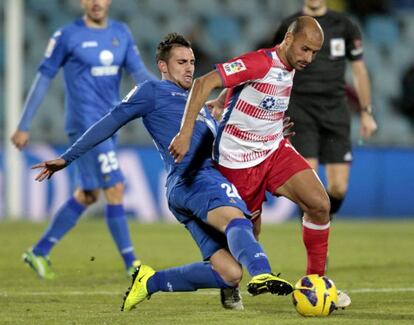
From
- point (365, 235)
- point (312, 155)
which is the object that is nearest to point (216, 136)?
point (312, 155)

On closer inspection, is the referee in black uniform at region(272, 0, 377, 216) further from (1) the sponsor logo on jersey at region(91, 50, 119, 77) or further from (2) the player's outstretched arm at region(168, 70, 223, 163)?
(2) the player's outstretched arm at region(168, 70, 223, 163)

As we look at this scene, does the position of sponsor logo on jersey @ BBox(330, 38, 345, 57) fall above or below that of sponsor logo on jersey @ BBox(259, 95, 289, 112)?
below

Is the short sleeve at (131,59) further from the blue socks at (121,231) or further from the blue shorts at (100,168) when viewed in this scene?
the blue socks at (121,231)

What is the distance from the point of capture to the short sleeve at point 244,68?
649 cm

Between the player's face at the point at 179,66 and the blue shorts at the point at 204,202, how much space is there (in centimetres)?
59

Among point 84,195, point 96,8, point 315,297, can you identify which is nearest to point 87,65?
point 96,8

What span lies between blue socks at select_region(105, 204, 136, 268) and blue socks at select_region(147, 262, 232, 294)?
2.52 meters

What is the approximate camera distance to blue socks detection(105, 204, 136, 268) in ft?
30.6

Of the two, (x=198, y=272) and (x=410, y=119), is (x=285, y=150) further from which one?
A: (x=410, y=119)

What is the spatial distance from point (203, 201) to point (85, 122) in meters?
3.09

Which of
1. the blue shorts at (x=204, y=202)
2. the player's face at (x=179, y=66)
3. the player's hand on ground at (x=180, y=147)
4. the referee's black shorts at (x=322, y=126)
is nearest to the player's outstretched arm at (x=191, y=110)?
the player's hand on ground at (x=180, y=147)

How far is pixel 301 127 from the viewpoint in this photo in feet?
30.7

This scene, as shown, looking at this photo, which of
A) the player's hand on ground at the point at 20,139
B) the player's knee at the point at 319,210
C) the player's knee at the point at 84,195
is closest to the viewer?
the player's knee at the point at 319,210

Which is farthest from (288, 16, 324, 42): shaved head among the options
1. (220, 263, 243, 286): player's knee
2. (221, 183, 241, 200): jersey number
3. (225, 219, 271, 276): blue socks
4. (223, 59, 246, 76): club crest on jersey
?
(220, 263, 243, 286): player's knee
